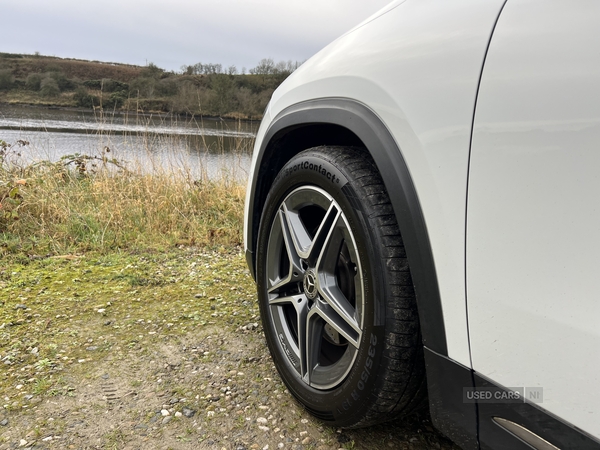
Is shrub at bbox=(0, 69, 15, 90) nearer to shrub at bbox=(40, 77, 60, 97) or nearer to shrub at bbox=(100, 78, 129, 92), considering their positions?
shrub at bbox=(40, 77, 60, 97)

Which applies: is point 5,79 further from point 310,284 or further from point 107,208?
point 310,284

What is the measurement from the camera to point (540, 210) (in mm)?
789

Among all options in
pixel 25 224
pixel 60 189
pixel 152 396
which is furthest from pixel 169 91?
pixel 152 396

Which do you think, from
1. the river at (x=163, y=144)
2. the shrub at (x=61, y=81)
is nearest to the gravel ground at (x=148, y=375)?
the river at (x=163, y=144)

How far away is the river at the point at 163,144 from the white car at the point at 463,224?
440 cm

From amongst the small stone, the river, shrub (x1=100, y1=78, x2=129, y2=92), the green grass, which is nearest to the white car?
the small stone

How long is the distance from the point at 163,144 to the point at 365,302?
532 cm

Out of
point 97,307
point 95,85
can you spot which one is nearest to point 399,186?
point 97,307

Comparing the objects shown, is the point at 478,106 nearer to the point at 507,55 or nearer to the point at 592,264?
the point at 507,55

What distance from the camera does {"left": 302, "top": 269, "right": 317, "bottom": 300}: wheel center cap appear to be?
1.48 metres

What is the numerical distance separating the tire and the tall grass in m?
2.49

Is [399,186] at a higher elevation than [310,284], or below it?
higher

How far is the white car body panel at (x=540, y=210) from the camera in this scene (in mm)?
727

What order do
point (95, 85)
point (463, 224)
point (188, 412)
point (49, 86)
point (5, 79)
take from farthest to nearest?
1. point (5, 79)
2. point (49, 86)
3. point (95, 85)
4. point (188, 412)
5. point (463, 224)
